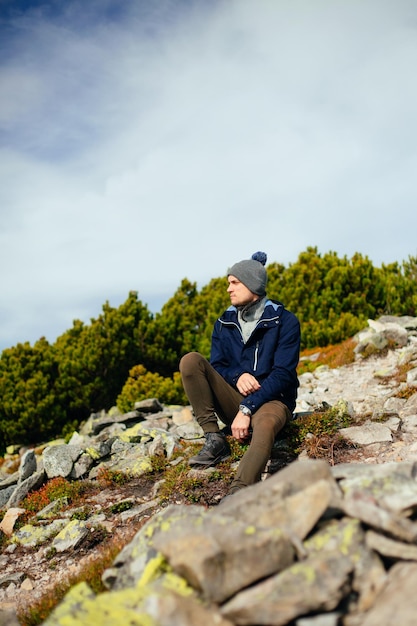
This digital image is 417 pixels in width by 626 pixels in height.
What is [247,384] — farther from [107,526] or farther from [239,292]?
[107,526]

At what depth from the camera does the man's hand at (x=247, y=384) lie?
580 centimetres

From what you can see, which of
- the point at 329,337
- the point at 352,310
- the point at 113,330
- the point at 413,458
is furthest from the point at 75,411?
the point at 413,458

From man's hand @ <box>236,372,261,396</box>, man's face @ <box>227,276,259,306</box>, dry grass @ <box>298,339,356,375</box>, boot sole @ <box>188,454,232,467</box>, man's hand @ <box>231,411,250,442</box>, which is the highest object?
man's face @ <box>227,276,259,306</box>

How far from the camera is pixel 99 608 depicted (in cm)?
284

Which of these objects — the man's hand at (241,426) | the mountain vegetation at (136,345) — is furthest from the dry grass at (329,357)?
the man's hand at (241,426)

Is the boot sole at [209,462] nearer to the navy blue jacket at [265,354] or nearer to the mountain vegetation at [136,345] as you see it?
the navy blue jacket at [265,354]

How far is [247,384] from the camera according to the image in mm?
5812

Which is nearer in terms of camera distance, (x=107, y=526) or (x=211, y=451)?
(x=107, y=526)

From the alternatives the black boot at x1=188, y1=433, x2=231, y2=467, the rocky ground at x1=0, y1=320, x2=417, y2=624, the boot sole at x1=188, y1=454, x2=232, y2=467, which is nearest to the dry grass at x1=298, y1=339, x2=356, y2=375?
the rocky ground at x1=0, y1=320, x2=417, y2=624

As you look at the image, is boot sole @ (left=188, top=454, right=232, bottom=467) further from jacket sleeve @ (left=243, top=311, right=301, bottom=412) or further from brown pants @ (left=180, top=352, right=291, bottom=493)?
jacket sleeve @ (left=243, top=311, right=301, bottom=412)

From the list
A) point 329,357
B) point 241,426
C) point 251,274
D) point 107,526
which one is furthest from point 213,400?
point 329,357

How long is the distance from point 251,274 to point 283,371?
1.12 m

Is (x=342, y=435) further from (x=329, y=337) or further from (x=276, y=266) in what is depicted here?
(x=276, y=266)

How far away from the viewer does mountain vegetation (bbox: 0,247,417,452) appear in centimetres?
1753
